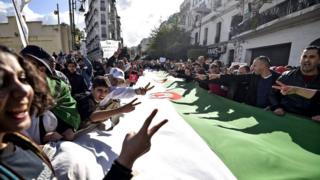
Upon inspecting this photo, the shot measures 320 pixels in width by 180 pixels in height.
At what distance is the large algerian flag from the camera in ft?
6.95

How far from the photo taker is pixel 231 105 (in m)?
4.40

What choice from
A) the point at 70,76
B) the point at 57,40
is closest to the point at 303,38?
the point at 70,76

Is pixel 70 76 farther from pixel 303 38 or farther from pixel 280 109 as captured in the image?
pixel 303 38

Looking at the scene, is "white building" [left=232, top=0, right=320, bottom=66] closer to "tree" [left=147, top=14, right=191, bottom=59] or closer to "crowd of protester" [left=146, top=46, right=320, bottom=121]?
"crowd of protester" [left=146, top=46, right=320, bottom=121]

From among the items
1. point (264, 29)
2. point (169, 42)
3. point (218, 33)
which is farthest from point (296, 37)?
point (169, 42)

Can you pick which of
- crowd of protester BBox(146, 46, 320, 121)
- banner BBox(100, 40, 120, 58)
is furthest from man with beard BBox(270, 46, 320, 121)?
banner BBox(100, 40, 120, 58)

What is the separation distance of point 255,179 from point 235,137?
0.80 meters

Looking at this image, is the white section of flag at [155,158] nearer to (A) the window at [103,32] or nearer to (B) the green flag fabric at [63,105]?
(B) the green flag fabric at [63,105]

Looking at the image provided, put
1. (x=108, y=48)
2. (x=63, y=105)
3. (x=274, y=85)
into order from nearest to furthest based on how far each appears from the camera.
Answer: (x=63, y=105)
(x=274, y=85)
(x=108, y=48)

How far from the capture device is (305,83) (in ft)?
12.6

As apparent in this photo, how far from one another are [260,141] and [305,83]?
1.59 m

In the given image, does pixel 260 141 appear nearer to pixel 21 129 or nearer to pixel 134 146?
pixel 134 146

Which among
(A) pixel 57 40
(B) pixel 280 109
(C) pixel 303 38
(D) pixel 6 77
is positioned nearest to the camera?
(D) pixel 6 77

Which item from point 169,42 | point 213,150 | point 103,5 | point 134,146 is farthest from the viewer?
point 103,5
